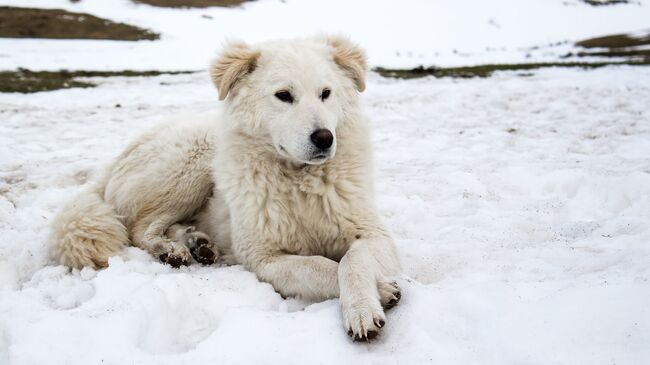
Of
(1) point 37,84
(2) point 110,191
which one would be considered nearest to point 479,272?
(2) point 110,191

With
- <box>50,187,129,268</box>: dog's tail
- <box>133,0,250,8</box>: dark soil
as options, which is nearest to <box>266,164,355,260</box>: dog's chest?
<box>50,187,129,268</box>: dog's tail

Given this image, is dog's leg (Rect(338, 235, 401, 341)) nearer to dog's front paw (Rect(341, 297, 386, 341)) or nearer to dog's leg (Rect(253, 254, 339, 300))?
dog's front paw (Rect(341, 297, 386, 341))

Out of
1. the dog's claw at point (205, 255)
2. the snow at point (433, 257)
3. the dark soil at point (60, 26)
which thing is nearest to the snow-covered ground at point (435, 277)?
the snow at point (433, 257)

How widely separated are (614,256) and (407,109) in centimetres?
755

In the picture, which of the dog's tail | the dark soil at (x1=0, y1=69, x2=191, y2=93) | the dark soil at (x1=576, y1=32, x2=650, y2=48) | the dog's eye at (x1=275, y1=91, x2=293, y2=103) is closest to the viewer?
the dog's tail

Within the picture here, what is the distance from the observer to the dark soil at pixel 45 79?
43.6 ft

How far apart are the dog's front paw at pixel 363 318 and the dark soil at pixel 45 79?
1339 cm

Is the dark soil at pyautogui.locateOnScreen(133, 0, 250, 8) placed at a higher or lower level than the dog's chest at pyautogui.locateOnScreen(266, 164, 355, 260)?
higher

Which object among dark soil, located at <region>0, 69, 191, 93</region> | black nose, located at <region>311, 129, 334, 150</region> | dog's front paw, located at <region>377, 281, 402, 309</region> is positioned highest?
black nose, located at <region>311, 129, 334, 150</region>

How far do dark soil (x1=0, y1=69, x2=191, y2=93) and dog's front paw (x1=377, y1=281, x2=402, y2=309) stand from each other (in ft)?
43.7

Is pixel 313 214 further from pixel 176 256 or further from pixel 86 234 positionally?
pixel 86 234

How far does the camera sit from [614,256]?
3.06 meters

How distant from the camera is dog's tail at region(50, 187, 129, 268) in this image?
139 inches

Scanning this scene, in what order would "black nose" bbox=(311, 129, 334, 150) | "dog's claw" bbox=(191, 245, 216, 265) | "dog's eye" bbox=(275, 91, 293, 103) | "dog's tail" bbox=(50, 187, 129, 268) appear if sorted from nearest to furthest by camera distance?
"black nose" bbox=(311, 129, 334, 150) → "dog's tail" bbox=(50, 187, 129, 268) → "dog's eye" bbox=(275, 91, 293, 103) → "dog's claw" bbox=(191, 245, 216, 265)
